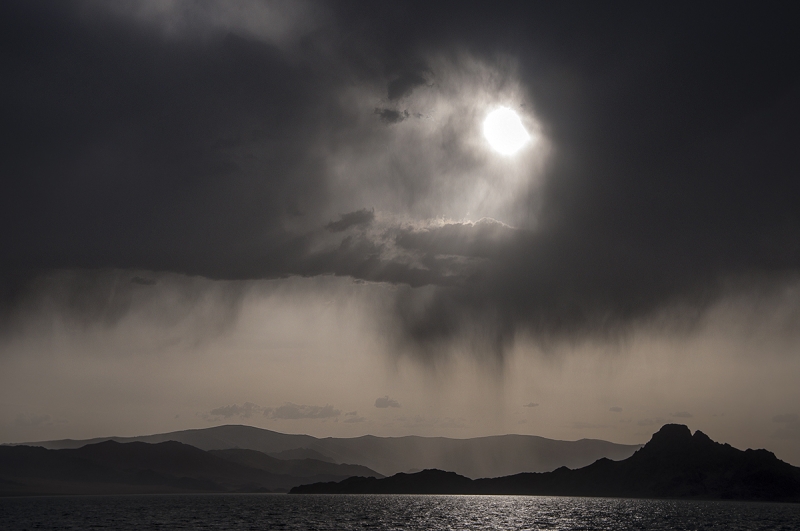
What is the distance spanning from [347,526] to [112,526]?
59.8 m

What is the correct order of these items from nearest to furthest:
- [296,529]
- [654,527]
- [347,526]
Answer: [296,529], [347,526], [654,527]

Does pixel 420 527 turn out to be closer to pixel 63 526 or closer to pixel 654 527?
pixel 654 527

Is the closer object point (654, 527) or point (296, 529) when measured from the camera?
point (296, 529)

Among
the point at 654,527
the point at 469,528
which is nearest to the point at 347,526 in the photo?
the point at 469,528

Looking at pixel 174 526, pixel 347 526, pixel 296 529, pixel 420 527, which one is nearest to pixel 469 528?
pixel 420 527

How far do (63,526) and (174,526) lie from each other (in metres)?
29.2

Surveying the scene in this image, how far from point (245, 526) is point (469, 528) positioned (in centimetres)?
5851

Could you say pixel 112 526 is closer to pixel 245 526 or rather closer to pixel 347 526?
pixel 245 526

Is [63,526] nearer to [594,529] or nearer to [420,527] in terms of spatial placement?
[420,527]

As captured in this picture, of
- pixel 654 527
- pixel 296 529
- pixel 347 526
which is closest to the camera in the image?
pixel 296 529

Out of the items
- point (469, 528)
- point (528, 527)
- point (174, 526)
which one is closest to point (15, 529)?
point (174, 526)

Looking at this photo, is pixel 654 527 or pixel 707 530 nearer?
pixel 707 530

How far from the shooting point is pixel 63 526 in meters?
167

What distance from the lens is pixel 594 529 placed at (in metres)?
170
